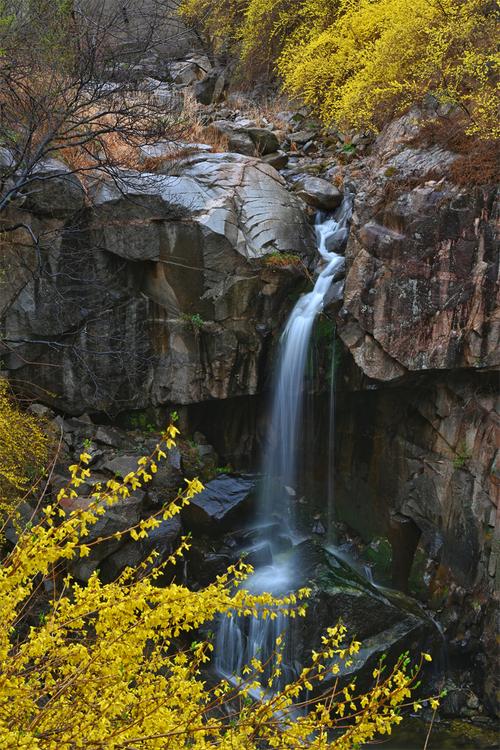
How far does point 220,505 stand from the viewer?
34.3ft

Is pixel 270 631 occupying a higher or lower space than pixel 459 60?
lower

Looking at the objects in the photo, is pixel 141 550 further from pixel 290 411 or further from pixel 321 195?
pixel 321 195

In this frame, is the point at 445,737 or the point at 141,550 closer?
the point at 445,737

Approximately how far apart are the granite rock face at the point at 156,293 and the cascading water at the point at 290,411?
0.38m

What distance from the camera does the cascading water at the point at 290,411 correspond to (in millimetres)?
9859

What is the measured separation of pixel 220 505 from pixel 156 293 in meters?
3.70

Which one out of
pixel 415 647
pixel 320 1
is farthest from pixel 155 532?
pixel 320 1

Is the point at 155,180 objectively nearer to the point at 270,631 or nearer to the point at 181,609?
the point at 270,631

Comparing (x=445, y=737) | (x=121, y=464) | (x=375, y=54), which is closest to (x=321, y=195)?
(x=375, y=54)

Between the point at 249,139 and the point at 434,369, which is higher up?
the point at 249,139

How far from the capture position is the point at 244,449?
39.0 ft

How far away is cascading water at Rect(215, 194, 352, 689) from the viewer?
9.86m

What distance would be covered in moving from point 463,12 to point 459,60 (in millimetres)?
747

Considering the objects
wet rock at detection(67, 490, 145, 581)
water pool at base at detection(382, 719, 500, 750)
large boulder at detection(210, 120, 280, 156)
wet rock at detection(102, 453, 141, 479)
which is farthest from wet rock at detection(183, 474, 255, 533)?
large boulder at detection(210, 120, 280, 156)
